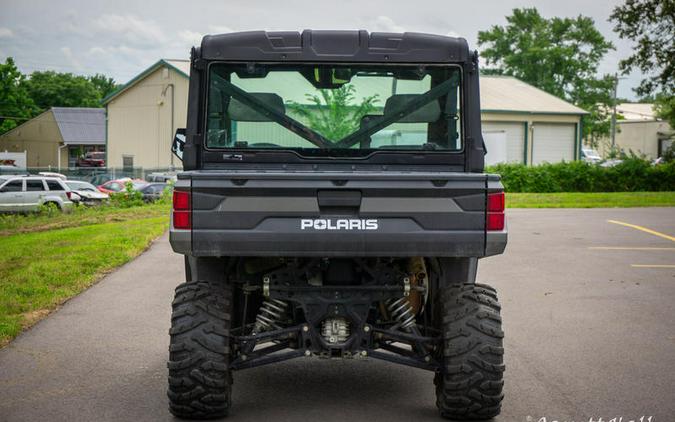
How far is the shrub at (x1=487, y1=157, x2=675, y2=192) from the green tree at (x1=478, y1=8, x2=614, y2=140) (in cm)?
3759

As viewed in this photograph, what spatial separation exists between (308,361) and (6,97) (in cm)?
8498

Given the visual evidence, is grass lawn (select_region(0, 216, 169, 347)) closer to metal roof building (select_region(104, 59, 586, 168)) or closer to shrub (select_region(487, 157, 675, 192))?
shrub (select_region(487, 157, 675, 192))

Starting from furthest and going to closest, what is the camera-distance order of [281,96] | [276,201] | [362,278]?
1. [281,96]
2. [362,278]
3. [276,201]

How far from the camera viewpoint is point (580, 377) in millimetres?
7305

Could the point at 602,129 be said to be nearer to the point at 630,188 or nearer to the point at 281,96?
the point at 630,188

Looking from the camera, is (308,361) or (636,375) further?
(308,361)

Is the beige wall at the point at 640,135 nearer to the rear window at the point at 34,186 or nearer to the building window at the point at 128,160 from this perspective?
the building window at the point at 128,160

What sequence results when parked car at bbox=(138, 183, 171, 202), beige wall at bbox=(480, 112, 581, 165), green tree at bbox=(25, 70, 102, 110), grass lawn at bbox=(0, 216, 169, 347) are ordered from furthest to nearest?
green tree at bbox=(25, 70, 102, 110) → beige wall at bbox=(480, 112, 581, 165) → parked car at bbox=(138, 183, 171, 202) → grass lawn at bbox=(0, 216, 169, 347)

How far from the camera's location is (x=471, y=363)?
18.9 feet

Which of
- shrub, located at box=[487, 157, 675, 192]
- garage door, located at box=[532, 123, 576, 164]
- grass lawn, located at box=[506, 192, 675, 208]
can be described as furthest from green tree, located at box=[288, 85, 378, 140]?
garage door, located at box=[532, 123, 576, 164]

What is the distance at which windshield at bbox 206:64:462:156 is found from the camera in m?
6.58

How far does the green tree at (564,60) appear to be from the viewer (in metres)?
73.2

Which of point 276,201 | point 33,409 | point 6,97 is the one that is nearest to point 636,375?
point 276,201

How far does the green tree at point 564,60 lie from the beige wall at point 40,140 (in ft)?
129
